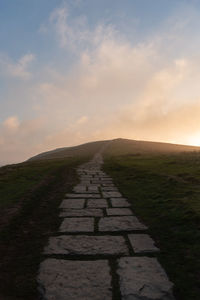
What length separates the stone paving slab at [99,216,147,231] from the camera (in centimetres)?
585

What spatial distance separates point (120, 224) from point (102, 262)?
2154 millimetres

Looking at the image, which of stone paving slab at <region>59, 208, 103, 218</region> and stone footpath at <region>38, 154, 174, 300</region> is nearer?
stone footpath at <region>38, 154, 174, 300</region>

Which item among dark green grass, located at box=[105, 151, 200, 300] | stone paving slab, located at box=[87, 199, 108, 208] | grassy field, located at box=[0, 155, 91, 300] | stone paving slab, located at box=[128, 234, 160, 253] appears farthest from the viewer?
stone paving slab, located at box=[87, 199, 108, 208]

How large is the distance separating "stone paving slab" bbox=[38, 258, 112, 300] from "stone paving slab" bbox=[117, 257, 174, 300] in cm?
22

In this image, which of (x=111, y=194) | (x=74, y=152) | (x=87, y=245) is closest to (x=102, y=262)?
(x=87, y=245)

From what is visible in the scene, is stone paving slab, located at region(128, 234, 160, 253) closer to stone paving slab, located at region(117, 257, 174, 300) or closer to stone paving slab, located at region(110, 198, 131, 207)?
stone paving slab, located at region(117, 257, 174, 300)

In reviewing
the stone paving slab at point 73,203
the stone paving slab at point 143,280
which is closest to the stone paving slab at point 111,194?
the stone paving slab at point 73,203

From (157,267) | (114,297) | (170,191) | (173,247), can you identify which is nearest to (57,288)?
(114,297)

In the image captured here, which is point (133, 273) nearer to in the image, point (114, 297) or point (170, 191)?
point (114, 297)

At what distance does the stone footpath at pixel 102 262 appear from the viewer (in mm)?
3264

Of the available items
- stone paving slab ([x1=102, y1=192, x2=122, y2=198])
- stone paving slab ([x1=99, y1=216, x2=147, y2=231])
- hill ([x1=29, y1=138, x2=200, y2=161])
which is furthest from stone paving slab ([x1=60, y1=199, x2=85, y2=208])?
hill ([x1=29, y1=138, x2=200, y2=161])

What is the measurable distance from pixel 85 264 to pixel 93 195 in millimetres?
5926

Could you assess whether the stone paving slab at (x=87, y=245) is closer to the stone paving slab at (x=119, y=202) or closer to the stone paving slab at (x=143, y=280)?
the stone paving slab at (x=143, y=280)

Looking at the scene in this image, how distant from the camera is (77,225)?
237 inches
